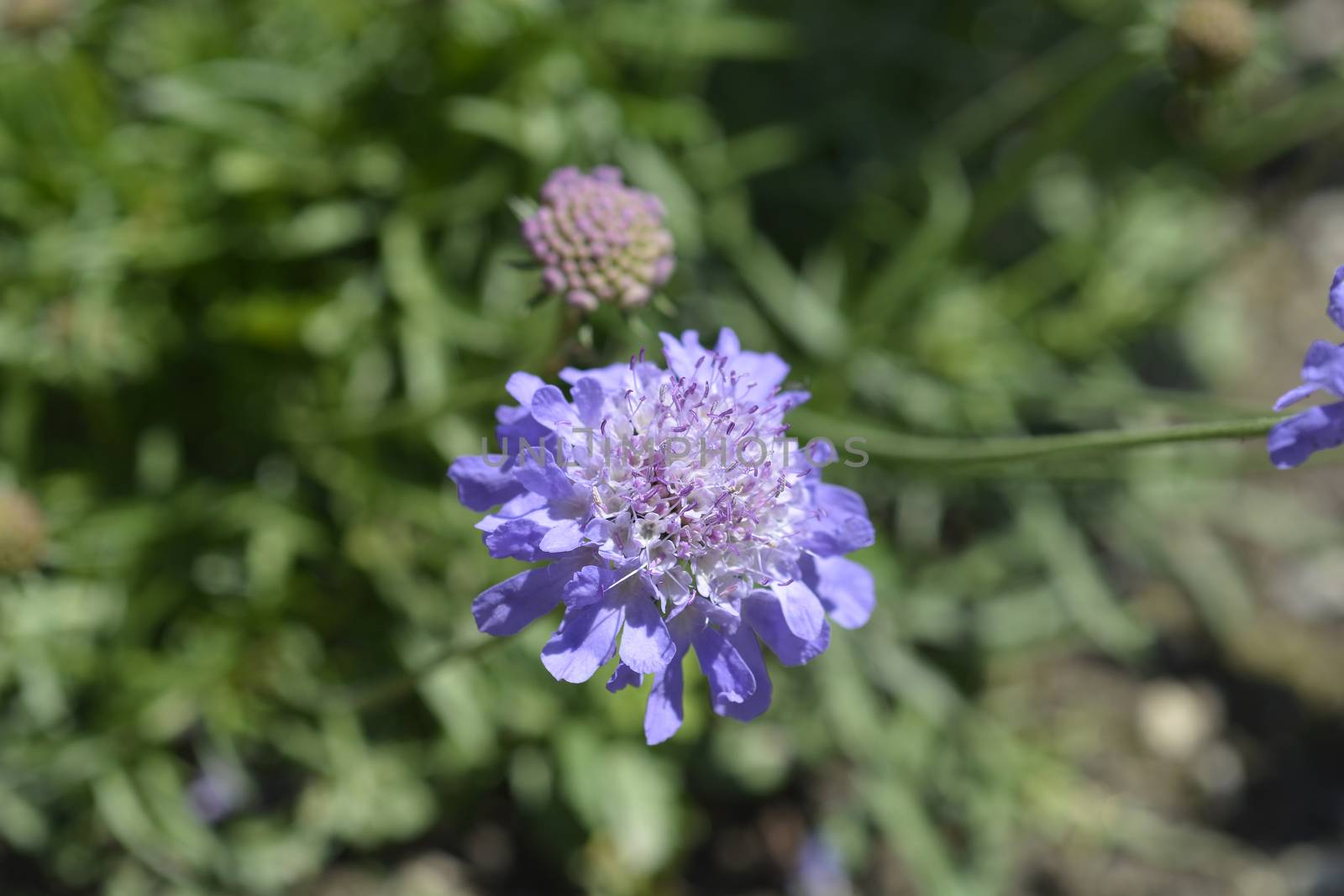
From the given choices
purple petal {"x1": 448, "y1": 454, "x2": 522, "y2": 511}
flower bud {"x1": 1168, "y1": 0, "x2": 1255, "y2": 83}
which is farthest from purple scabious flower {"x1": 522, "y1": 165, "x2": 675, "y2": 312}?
flower bud {"x1": 1168, "y1": 0, "x2": 1255, "y2": 83}

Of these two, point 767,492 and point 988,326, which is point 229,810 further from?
point 988,326

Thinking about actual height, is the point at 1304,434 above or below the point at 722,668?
above

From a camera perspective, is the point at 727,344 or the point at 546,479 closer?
the point at 546,479

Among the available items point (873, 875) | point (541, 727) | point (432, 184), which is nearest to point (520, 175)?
point (432, 184)

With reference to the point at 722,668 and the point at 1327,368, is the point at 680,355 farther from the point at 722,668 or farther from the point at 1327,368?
the point at 1327,368

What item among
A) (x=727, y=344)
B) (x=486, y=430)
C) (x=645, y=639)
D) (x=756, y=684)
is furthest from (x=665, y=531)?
(x=486, y=430)

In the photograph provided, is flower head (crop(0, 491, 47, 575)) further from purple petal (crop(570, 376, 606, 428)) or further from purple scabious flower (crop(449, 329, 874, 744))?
purple petal (crop(570, 376, 606, 428))

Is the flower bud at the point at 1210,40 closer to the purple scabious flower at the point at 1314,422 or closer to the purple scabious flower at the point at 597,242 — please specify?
the purple scabious flower at the point at 1314,422
